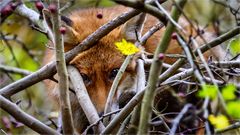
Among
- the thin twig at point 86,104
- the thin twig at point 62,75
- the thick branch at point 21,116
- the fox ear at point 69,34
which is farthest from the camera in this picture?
the fox ear at point 69,34

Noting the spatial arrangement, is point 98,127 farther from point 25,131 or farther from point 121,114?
point 25,131

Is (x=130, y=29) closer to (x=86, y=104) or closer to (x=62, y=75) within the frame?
(x=86, y=104)

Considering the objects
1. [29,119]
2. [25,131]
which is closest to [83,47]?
[29,119]

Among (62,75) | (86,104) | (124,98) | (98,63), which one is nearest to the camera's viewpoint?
(62,75)

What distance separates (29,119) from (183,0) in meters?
1.45


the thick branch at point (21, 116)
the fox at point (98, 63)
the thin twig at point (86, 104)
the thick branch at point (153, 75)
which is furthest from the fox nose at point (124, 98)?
the thick branch at point (153, 75)

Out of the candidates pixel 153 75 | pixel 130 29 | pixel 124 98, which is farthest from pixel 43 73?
pixel 153 75

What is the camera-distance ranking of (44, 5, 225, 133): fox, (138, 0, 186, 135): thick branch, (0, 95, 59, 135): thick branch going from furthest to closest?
(44, 5, 225, 133): fox
(0, 95, 59, 135): thick branch
(138, 0, 186, 135): thick branch

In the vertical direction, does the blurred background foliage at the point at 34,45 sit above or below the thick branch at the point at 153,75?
above

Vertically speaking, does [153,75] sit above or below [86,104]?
above

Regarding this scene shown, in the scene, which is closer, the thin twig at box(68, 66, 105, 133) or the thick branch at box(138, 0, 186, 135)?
the thick branch at box(138, 0, 186, 135)

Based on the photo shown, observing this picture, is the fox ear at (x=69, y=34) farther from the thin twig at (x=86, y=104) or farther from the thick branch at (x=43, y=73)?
the thin twig at (x=86, y=104)

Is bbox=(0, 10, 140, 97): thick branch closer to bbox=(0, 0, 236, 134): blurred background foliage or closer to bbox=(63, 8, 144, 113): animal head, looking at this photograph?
bbox=(63, 8, 144, 113): animal head

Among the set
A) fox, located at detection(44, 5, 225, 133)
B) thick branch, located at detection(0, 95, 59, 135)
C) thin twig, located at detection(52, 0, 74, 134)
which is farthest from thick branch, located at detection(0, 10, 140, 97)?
fox, located at detection(44, 5, 225, 133)
